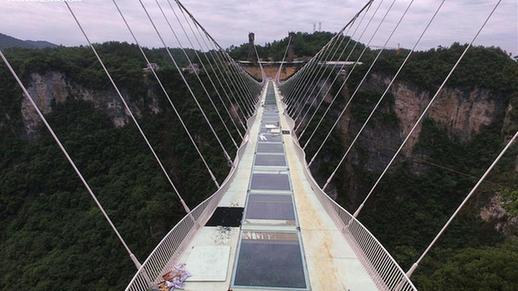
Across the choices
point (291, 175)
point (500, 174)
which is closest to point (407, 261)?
point (500, 174)

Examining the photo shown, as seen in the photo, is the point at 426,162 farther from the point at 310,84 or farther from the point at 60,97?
the point at 60,97

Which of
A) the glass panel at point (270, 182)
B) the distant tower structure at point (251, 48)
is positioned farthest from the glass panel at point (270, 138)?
the distant tower structure at point (251, 48)

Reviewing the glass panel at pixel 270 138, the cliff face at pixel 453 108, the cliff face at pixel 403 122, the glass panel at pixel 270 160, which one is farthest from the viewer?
the cliff face at pixel 403 122

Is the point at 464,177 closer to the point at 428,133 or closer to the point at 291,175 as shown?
the point at 428,133

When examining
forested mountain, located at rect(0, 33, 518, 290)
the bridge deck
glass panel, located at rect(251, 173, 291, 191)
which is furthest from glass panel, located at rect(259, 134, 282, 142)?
forested mountain, located at rect(0, 33, 518, 290)

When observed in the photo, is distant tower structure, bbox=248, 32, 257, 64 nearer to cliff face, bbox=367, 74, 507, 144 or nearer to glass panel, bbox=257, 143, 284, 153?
cliff face, bbox=367, 74, 507, 144

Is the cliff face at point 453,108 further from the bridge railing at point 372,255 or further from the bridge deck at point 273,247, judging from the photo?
the bridge railing at point 372,255

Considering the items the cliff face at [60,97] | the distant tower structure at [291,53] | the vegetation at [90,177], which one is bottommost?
the vegetation at [90,177]

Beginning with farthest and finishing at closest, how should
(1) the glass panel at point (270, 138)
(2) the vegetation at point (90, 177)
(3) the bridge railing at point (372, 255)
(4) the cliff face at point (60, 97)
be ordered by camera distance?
(4) the cliff face at point (60, 97) → (2) the vegetation at point (90, 177) → (1) the glass panel at point (270, 138) → (3) the bridge railing at point (372, 255)
